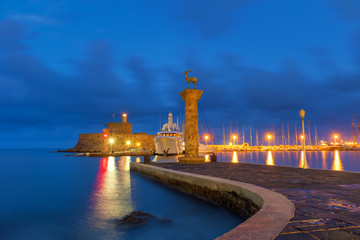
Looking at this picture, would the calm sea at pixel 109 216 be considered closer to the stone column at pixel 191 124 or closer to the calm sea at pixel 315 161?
the stone column at pixel 191 124

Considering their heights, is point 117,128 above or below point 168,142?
above

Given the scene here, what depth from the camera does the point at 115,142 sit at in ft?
300

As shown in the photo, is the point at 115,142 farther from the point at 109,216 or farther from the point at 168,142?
the point at 109,216

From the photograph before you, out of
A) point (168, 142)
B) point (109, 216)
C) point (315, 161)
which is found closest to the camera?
point (109, 216)

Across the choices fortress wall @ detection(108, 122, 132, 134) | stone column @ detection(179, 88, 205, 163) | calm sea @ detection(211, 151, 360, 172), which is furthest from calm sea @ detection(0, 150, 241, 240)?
fortress wall @ detection(108, 122, 132, 134)

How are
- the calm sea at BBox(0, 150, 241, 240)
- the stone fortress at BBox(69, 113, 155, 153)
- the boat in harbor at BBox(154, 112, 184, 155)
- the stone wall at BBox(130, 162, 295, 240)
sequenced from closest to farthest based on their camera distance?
the stone wall at BBox(130, 162, 295, 240) → the calm sea at BBox(0, 150, 241, 240) → the boat in harbor at BBox(154, 112, 184, 155) → the stone fortress at BBox(69, 113, 155, 153)

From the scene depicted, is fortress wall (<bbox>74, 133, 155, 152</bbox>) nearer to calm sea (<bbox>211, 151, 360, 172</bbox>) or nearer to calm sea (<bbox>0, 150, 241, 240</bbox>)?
calm sea (<bbox>211, 151, 360, 172</bbox>)

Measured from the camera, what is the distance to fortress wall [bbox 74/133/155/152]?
301 ft

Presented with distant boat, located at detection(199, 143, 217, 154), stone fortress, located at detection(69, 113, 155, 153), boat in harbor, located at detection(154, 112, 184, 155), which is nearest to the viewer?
boat in harbor, located at detection(154, 112, 184, 155)

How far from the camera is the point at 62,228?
854 cm

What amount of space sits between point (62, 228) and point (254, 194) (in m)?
6.52

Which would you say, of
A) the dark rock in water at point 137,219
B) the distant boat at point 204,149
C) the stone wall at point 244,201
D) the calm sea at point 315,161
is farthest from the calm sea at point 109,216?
the distant boat at point 204,149

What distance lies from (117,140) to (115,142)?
1.21m

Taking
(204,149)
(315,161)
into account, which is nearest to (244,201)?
(315,161)
